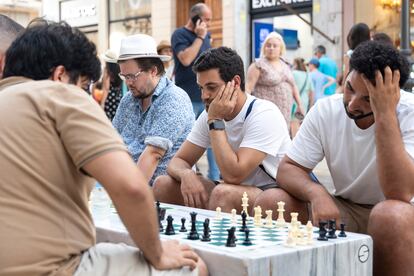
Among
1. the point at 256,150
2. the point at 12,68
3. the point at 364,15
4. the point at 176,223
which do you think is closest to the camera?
the point at 12,68

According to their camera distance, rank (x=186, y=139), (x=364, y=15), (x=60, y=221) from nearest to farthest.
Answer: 1. (x=60, y=221)
2. (x=186, y=139)
3. (x=364, y=15)

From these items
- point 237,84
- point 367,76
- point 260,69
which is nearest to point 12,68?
point 367,76

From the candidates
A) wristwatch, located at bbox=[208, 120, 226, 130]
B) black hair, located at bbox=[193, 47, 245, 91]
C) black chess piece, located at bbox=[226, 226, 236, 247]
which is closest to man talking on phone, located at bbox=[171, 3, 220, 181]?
black hair, located at bbox=[193, 47, 245, 91]

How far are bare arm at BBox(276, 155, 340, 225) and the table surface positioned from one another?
1.40 feet

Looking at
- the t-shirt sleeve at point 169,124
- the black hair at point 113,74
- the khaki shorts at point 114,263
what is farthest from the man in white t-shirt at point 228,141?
the black hair at point 113,74

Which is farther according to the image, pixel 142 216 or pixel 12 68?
pixel 12 68

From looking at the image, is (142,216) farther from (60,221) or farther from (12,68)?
(12,68)

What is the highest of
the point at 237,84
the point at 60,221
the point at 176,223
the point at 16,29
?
Result: the point at 16,29

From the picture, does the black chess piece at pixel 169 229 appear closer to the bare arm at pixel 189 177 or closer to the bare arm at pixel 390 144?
the bare arm at pixel 390 144

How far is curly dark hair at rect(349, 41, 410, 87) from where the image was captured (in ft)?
10.8

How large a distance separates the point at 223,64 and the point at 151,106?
676 mm

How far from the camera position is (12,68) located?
236 cm

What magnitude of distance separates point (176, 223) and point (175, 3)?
1476cm

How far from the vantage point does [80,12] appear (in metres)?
21.3
